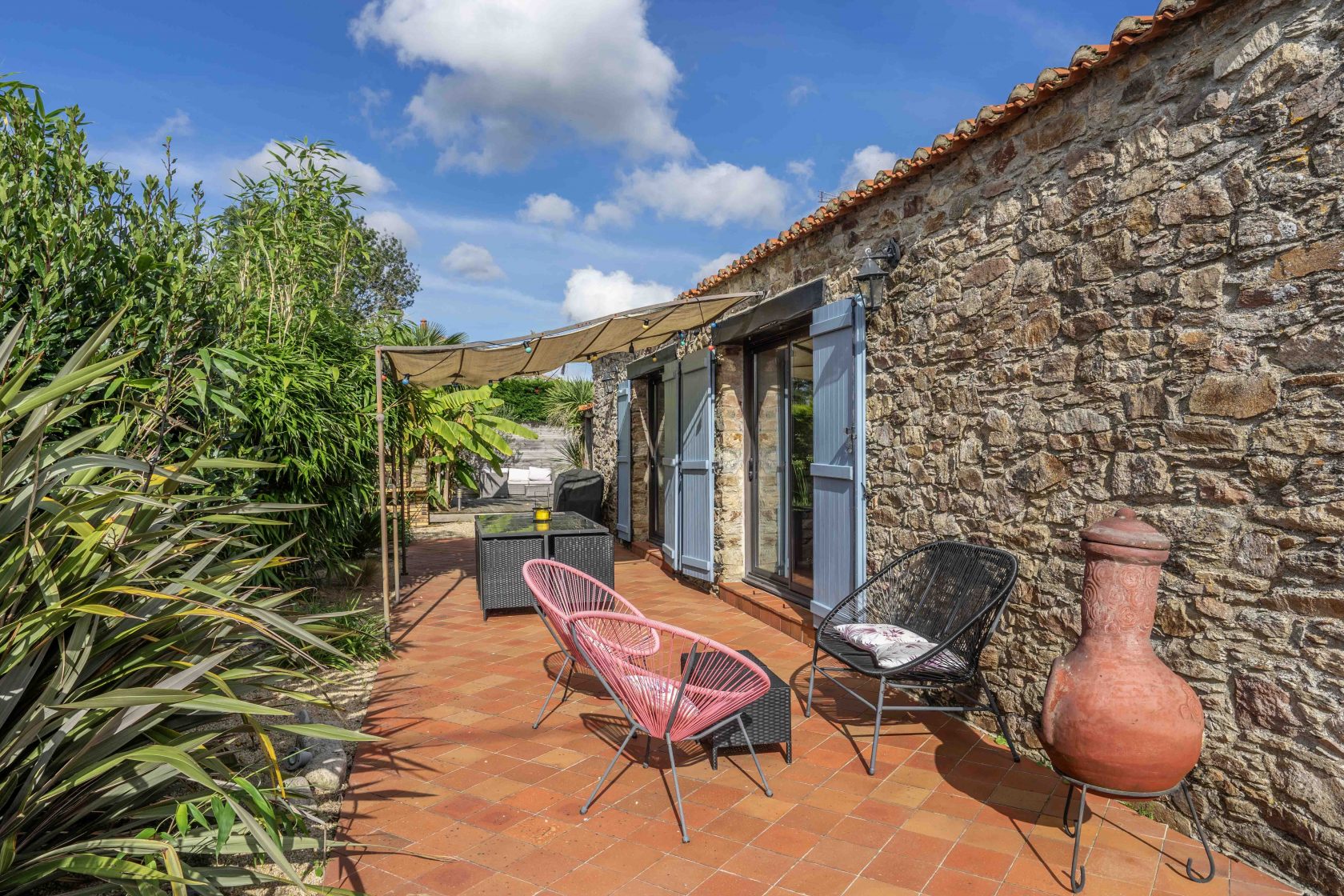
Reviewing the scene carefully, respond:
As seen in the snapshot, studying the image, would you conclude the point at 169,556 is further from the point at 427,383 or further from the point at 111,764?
the point at 427,383

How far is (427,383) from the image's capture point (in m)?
6.97

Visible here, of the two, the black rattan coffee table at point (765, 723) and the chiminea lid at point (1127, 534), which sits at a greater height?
the chiminea lid at point (1127, 534)

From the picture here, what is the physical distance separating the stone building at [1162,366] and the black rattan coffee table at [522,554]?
228cm

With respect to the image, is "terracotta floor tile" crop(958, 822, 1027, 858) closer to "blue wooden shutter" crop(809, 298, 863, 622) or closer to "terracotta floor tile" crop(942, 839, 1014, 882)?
"terracotta floor tile" crop(942, 839, 1014, 882)

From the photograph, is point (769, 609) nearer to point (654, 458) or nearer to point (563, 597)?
point (563, 597)

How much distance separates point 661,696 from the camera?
2893mm

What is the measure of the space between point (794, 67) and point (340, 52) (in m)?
5.33

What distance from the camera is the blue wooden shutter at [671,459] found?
7.92 m

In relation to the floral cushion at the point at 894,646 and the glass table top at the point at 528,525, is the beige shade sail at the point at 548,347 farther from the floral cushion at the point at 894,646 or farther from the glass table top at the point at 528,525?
the floral cushion at the point at 894,646

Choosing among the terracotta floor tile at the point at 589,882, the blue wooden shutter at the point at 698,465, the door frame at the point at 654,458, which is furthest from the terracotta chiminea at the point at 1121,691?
the door frame at the point at 654,458

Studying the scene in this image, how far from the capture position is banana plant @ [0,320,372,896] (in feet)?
5.69

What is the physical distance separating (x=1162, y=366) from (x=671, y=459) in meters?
5.63

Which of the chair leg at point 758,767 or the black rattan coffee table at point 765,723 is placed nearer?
the chair leg at point 758,767

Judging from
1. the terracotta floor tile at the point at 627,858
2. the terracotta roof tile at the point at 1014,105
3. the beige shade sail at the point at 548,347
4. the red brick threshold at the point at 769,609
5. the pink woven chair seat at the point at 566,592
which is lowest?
the terracotta floor tile at the point at 627,858
